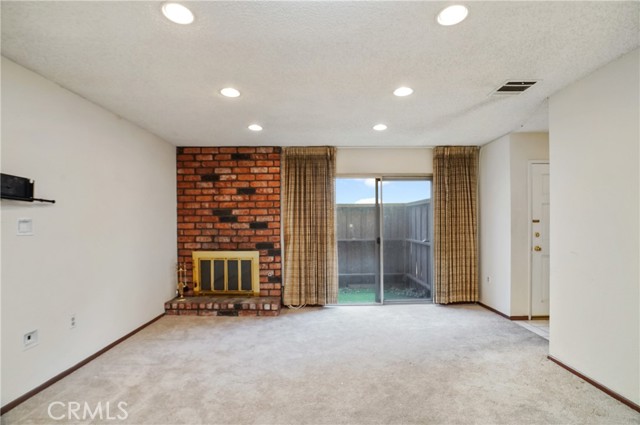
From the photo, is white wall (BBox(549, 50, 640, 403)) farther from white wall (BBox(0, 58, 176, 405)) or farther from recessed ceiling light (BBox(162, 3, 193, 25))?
white wall (BBox(0, 58, 176, 405))

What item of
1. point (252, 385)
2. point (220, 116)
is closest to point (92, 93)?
point (220, 116)

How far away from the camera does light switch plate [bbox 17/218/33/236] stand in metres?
2.01

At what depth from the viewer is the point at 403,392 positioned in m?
2.08

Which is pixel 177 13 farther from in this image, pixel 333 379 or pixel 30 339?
pixel 333 379

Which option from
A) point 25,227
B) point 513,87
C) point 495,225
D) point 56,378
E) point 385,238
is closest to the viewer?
point 25,227

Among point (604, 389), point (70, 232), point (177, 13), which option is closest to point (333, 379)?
point (604, 389)

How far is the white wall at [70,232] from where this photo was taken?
1963 mm

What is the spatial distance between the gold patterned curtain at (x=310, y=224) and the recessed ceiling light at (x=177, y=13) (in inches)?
105

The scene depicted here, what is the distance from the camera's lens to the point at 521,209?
366cm

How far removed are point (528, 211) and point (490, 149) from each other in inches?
38.4

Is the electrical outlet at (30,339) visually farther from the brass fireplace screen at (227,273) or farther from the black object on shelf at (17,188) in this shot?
the brass fireplace screen at (227,273)

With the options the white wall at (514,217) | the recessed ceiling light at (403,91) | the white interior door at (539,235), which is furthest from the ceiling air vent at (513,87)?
the white interior door at (539,235)

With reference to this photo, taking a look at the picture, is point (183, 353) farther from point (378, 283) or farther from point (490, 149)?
point (490, 149)

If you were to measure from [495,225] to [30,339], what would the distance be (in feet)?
15.9
